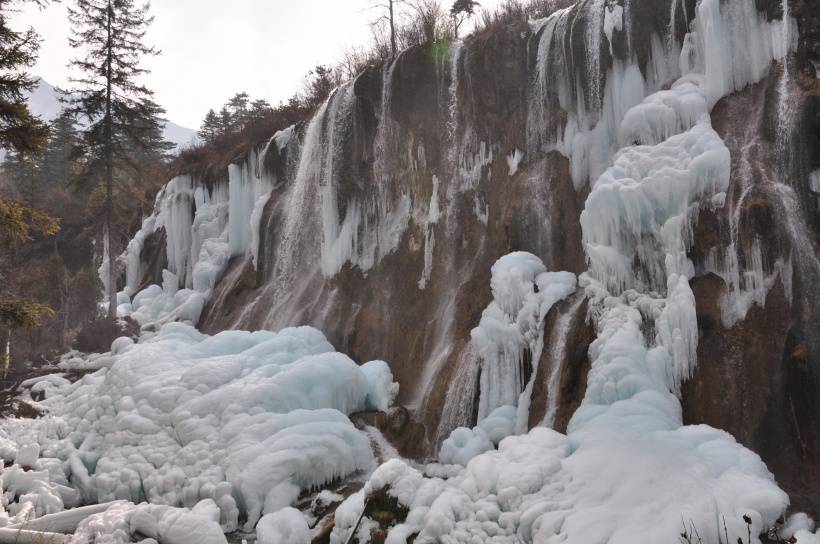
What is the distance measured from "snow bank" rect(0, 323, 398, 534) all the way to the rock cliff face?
1.63 metres

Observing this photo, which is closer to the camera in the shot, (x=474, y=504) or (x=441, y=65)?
(x=474, y=504)

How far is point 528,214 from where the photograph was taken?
10.3 meters

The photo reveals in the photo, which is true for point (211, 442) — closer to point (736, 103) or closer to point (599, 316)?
point (599, 316)

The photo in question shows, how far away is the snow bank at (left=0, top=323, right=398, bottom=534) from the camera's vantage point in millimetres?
7332

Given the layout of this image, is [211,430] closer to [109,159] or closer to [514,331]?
[514,331]

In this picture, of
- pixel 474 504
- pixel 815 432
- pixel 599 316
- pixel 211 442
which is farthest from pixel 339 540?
Answer: pixel 815 432

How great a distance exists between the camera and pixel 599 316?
754cm

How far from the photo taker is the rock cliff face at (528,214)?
6.44m

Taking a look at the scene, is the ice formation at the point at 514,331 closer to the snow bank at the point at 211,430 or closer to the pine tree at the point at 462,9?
the snow bank at the point at 211,430

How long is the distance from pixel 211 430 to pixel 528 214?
698 cm

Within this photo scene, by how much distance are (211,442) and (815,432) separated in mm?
8035

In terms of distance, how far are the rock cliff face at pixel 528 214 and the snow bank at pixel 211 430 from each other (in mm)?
1631

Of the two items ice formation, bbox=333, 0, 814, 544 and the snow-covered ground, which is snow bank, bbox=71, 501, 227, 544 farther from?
ice formation, bbox=333, 0, 814, 544

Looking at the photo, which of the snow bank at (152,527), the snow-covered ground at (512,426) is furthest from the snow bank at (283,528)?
the snow bank at (152,527)
